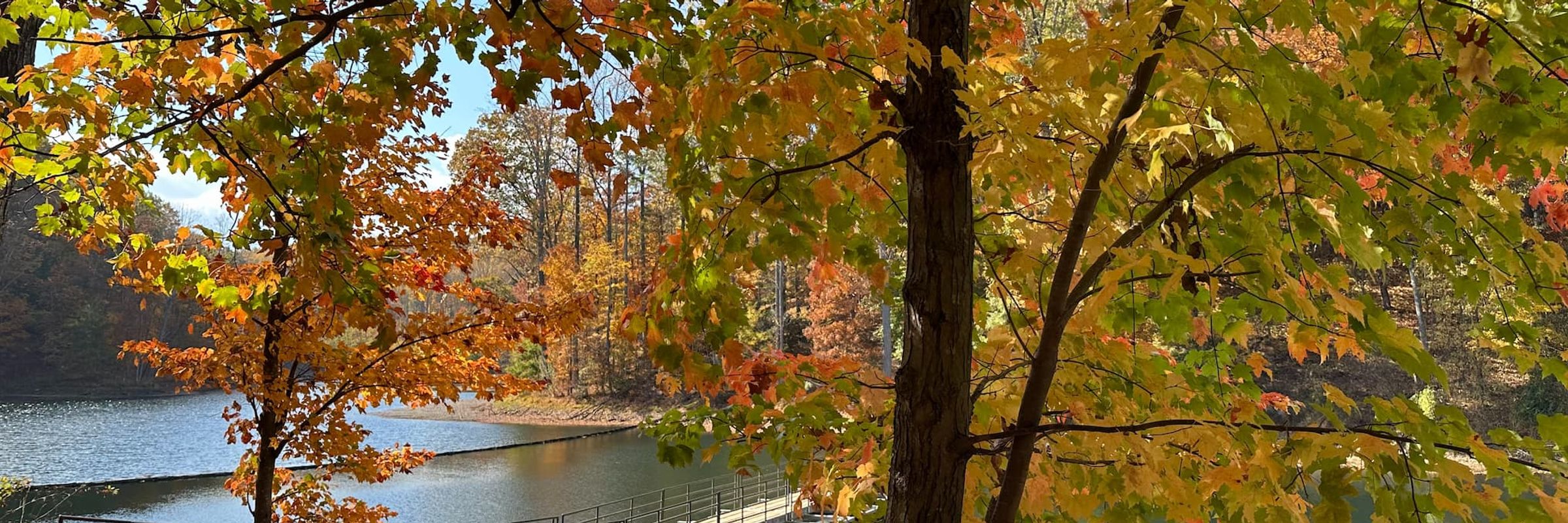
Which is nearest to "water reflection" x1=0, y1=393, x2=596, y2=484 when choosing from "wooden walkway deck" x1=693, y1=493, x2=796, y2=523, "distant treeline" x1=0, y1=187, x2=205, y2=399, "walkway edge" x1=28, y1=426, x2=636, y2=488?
"walkway edge" x1=28, y1=426, x2=636, y2=488

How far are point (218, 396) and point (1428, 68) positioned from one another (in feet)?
133

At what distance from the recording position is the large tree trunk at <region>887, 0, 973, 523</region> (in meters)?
1.48

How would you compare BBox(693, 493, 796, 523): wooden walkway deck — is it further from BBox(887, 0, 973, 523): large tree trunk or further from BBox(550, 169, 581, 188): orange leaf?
BBox(887, 0, 973, 523): large tree trunk

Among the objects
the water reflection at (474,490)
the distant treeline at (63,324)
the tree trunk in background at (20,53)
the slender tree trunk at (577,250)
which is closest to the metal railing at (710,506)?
the water reflection at (474,490)

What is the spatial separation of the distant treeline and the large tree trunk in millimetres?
42756

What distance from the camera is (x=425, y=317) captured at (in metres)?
5.26

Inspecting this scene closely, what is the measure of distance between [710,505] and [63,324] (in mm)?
43153

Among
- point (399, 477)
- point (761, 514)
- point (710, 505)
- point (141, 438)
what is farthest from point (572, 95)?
point (141, 438)

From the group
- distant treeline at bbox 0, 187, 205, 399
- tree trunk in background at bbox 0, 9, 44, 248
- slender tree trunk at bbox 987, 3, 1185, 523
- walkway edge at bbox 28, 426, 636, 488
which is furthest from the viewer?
distant treeline at bbox 0, 187, 205, 399

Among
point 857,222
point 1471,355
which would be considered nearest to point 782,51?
point 857,222

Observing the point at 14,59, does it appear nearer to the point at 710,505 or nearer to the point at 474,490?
the point at 710,505

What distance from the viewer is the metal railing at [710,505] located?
9.84 m

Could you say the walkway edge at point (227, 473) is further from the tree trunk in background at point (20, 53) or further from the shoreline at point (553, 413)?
the tree trunk in background at point (20, 53)

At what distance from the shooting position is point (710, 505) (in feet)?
35.6
